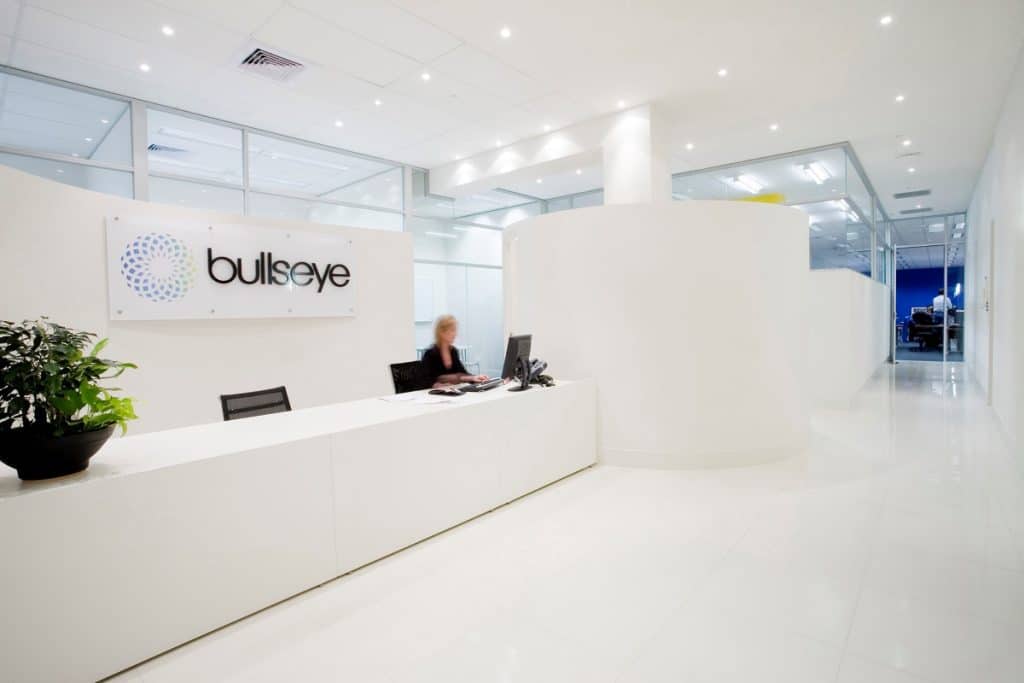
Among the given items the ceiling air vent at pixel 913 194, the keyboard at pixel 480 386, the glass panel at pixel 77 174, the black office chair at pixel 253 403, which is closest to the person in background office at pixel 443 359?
the keyboard at pixel 480 386

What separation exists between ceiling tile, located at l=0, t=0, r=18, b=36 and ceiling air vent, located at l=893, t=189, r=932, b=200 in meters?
15.1

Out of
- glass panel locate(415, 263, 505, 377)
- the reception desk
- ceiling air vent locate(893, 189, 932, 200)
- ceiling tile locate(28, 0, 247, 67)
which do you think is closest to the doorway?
ceiling air vent locate(893, 189, 932, 200)

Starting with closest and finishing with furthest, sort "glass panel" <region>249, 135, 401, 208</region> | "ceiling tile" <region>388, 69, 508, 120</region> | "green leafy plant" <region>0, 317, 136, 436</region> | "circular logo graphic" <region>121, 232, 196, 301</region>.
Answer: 1. "green leafy plant" <region>0, 317, 136, 436</region>
2. "circular logo graphic" <region>121, 232, 196, 301</region>
3. "ceiling tile" <region>388, 69, 508, 120</region>
4. "glass panel" <region>249, 135, 401, 208</region>

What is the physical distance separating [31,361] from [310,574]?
1.57 meters

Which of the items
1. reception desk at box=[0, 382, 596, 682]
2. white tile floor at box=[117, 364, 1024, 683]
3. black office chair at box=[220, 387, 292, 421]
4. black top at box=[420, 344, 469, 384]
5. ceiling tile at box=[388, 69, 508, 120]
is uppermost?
ceiling tile at box=[388, 69, 508, 120]

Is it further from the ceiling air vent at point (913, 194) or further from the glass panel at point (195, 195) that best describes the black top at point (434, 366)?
the ceiling air vent at point (913, 194)

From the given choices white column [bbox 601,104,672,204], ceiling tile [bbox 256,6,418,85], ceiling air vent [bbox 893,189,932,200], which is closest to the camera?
ceiling tile [bbox 256,6,418,85]

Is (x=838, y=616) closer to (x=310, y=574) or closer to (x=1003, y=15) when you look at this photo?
(x=310, y=574)

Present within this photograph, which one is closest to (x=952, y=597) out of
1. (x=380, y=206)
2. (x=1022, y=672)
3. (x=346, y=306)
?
(x=1022, y=672)

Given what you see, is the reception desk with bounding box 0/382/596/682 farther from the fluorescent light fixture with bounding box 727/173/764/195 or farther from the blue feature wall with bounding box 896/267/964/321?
the blue feature wall with bounding box 896/267/964/321

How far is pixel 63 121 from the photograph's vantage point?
6.23m

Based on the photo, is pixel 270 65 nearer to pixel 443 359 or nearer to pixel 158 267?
pixel 158 267

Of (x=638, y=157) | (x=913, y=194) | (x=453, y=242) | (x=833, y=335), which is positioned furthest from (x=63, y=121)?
(x=913, y=194)

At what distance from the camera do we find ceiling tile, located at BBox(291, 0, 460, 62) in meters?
4.84
